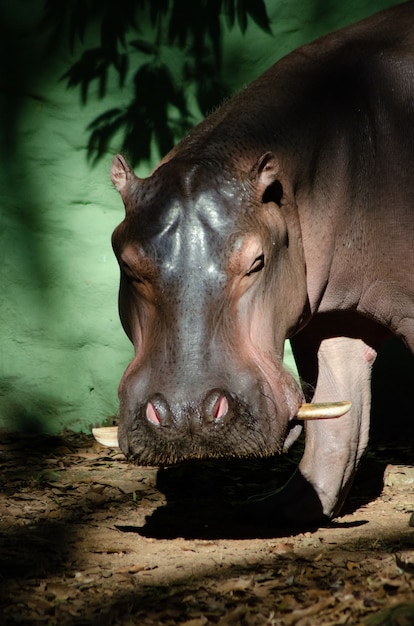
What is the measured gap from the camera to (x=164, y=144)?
6.27 metres

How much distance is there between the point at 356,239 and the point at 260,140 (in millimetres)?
565

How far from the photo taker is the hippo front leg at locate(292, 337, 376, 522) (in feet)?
15.7

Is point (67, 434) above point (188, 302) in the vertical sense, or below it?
below

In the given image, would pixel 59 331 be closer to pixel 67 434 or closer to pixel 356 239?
pixel 67 434

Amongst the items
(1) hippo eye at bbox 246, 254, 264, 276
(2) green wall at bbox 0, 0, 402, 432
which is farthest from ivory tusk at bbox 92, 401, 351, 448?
(2) green wall at bbox 0, 0, 402, 432

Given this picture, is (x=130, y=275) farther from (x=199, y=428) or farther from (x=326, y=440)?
(x=326, y=440)

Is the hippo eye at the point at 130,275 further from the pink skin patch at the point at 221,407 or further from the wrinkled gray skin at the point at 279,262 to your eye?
the pink skin patch at the point at 221,407

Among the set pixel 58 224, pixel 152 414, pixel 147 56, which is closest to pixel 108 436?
pixel 152 414

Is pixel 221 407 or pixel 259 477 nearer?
pixel 221 407

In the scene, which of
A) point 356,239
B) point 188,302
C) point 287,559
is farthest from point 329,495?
point 188,302

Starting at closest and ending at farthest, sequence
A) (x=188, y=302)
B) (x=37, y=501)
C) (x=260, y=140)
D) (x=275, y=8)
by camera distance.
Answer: (x=188, y=302), (x=260, y=140), (x=37, y=501), (x=275, y=8)

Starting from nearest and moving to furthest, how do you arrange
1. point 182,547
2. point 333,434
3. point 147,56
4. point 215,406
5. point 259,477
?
point 215,406
point 182,547
point 333,434
point 259,477
point 147,56

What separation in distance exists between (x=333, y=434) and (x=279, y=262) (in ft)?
4.13

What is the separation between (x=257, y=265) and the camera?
3.69 metres
